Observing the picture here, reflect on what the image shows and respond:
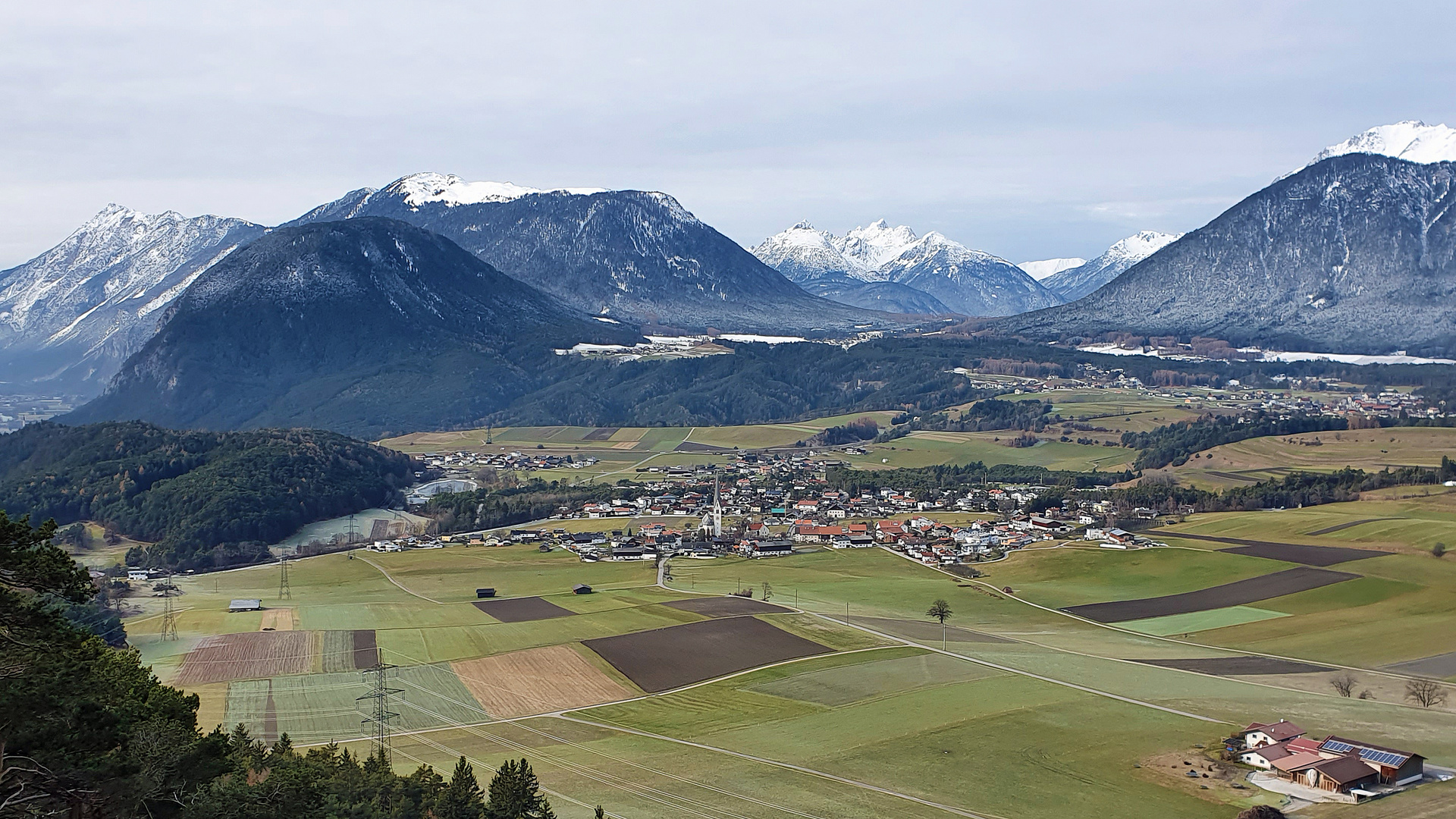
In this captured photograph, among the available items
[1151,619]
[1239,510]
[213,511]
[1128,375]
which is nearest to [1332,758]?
[1151,619]

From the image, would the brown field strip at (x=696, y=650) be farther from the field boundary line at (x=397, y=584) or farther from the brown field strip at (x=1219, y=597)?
the brown field strip at (x=1219, y=597)

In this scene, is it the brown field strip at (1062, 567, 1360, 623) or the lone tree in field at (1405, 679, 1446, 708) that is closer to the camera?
the lone tree in field at (1405, 679, 1446, 708)

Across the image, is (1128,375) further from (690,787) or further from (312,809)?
(312,809)

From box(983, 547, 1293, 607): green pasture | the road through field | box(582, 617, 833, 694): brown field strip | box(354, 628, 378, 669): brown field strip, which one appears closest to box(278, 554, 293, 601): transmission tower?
the road through field

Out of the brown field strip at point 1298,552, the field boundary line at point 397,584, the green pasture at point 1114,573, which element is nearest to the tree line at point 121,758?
the field boundary line at point 397,584

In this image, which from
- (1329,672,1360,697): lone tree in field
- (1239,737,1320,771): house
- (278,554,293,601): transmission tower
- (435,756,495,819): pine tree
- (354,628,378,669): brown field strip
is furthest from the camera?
(278,554,293,601): transmission tower

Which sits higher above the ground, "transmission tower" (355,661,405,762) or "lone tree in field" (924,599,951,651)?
"transmission tower" (355,661,405,762)

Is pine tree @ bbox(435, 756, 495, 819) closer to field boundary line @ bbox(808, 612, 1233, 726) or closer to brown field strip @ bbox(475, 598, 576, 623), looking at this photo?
field boundary line @ bbox(808, 612, 1233, 726)
